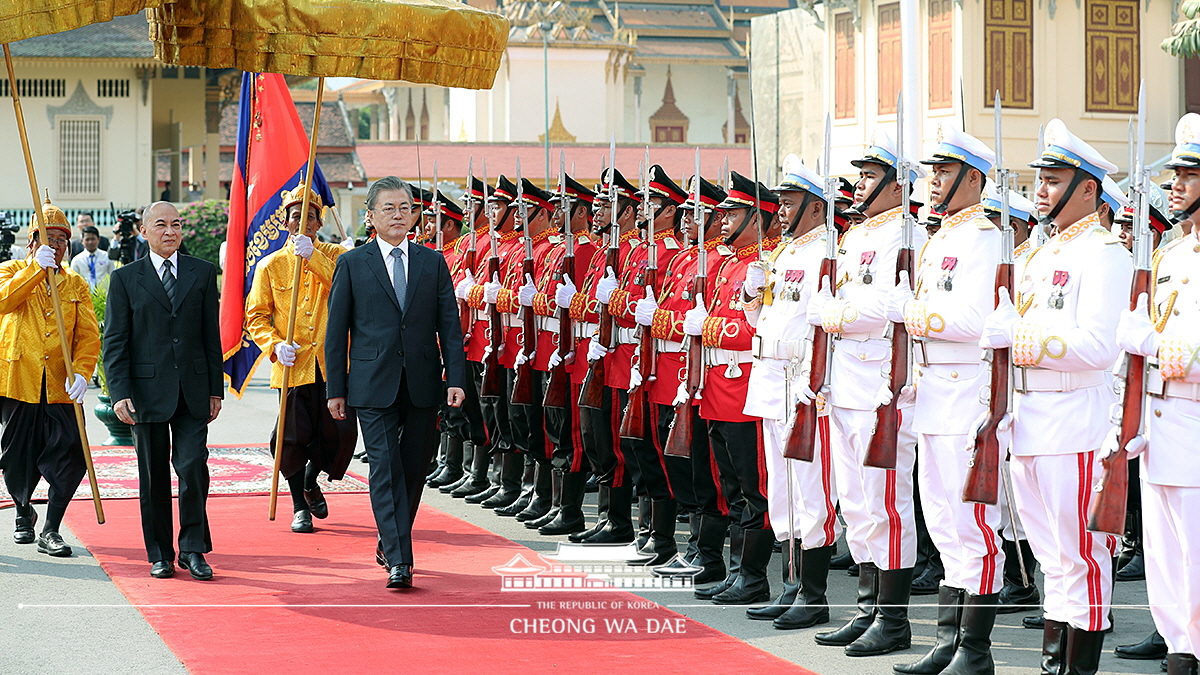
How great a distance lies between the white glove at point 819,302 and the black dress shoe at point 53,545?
4001 millimetres

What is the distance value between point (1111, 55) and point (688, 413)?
21.8 meters

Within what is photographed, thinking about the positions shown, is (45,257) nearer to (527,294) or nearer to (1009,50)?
(527,294)

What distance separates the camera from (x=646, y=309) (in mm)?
7180

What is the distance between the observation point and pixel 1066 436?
4988 millimetres

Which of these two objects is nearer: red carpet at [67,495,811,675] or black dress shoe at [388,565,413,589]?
red carpet at [67,495,811,675]

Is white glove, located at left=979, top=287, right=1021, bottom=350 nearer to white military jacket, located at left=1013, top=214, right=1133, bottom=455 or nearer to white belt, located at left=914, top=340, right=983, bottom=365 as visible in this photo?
white military jacket, located at left=1013, top=214, right=1133, bottom=455

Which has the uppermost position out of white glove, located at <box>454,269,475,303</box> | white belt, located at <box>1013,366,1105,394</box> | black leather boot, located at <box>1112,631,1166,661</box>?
white glove, located at <box>454,269,475,303</box>

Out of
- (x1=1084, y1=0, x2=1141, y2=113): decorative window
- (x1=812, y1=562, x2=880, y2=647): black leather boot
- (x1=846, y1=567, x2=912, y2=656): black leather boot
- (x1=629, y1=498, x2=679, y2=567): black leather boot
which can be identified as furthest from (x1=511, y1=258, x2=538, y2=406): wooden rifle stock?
(x1=1084, y1=0, x2=1141, y2=113): decorative window

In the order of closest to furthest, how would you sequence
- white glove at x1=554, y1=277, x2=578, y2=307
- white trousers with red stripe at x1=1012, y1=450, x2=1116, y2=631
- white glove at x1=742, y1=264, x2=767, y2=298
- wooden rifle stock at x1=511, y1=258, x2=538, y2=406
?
white trousers with red stripe at x1=1012, y1=450, x2=1116, y2=631 → white glove at x1=742, y1=264, x2=767, y2=298 → white glove at x1=554, y1=277, x2=578, y2=307 → wooden rifle stock at x1=511, y1=258, x2=538, y2=406

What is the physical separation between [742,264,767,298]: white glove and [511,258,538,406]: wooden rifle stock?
250 cm

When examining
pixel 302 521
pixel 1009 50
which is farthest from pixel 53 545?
pixel 1009 50

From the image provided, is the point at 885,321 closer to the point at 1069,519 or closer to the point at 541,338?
the point at 1069,519

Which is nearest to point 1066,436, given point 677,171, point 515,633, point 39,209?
point 515,633

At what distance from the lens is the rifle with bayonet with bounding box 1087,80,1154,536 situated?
460 cm
